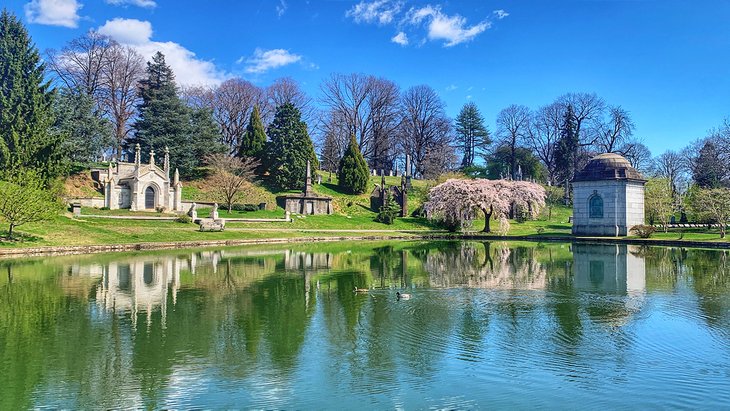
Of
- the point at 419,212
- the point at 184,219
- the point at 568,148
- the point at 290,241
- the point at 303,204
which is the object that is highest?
the point at 568,148

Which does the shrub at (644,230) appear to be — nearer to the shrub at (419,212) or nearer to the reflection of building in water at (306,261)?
the shrub at (419,212)

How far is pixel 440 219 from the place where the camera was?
5119 centimetres

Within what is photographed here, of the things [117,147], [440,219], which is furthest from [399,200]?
[117,147]

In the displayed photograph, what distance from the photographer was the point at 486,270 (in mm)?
20703

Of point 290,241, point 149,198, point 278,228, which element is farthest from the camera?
point 149,198

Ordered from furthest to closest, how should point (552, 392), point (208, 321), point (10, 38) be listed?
point (10, 38), point (208, 321), point (552, 392)

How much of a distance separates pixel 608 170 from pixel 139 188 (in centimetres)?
3912

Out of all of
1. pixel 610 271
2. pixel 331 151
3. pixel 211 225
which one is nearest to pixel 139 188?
pixel 211 225

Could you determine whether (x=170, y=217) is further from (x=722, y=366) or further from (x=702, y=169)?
(x=702, y=169)

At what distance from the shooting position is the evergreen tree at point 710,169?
55.1 meters

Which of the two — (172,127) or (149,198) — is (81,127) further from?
(149,198)

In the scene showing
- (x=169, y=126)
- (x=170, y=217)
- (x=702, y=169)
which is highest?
(x=169, y=126)

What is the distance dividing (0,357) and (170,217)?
34.4m

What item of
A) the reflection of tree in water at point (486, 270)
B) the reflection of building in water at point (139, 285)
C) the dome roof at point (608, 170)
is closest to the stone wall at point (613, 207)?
the dome roof at point (608, 170)
